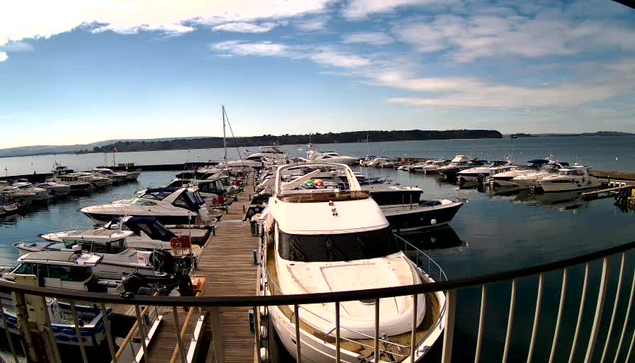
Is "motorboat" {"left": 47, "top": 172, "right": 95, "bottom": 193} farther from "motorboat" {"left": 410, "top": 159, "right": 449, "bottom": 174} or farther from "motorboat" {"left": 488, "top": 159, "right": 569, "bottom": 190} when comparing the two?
"motorboat" {"left": 488, "top": 159, "right": 569, "bottom": 190}

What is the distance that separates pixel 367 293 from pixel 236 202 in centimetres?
2668

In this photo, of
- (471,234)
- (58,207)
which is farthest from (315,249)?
(58,207)

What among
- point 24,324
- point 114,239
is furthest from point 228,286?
point 24,324

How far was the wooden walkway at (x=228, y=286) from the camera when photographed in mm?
7508

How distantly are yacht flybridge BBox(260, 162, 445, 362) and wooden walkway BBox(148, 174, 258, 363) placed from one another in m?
0.93

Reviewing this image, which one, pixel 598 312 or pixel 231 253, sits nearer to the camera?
pixel 598 312

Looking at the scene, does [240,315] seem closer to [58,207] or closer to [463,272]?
[463,272]

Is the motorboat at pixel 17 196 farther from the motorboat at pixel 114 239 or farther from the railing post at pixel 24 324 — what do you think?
the railing post at pixel 24 324

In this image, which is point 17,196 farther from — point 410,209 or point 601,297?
point 601,297

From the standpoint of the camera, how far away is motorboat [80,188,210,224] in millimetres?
21906

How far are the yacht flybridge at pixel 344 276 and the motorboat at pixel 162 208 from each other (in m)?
13.5

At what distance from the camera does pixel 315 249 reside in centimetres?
820

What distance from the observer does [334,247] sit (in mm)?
8219

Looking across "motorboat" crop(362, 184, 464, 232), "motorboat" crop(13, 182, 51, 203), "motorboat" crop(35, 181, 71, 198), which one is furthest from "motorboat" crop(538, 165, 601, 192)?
"motorboat" crop(35, 181, 71, 198)
